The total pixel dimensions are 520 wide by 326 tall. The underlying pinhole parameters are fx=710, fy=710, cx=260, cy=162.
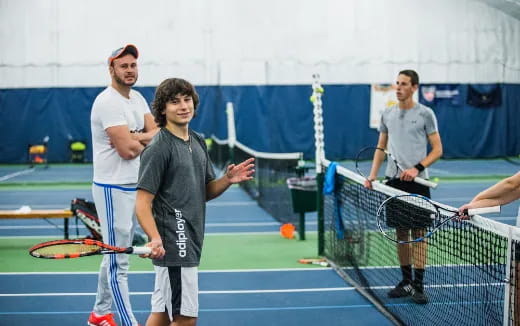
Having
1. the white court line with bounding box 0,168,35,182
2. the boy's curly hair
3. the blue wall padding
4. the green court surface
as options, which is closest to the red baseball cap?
the boy's curly hair

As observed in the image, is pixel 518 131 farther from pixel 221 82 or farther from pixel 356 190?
pixel 356 190

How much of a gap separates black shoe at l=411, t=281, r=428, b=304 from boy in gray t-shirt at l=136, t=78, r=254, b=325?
2.63 m

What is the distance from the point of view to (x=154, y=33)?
22.7m

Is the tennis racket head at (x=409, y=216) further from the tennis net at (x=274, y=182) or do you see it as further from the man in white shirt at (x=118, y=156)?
the tennis net at (x=274, y=182)

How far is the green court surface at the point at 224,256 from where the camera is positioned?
25.1 ft

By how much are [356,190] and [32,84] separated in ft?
58.4

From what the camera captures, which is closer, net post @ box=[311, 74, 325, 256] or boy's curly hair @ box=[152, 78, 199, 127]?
boy's curly hair @ box=[152, 78, 199, 127]

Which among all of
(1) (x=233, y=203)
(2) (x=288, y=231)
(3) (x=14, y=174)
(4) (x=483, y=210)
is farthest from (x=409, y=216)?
(3) (x=14, y=174)

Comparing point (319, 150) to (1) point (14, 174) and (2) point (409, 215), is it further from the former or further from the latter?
(1) point (14, 174)

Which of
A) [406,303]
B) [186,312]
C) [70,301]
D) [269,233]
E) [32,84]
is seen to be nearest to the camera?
[186,312]

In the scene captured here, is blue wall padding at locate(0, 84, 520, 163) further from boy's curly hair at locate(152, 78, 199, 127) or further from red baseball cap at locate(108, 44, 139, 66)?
boy's curly hair at locate(152, 78, 199, 127)

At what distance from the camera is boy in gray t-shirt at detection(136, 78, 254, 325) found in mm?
3668

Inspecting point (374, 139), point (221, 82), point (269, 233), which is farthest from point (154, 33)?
point (269, 233)

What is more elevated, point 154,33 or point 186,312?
point 154,33
